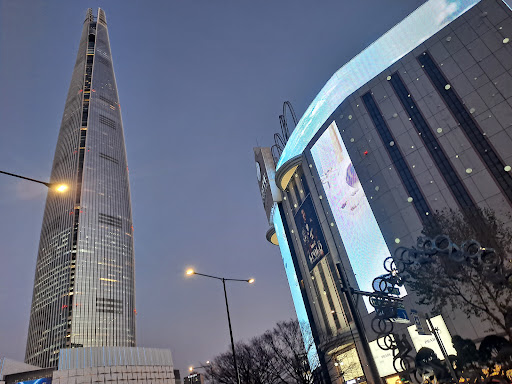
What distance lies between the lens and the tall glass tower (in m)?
134

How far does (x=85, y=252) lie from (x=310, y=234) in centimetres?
11683

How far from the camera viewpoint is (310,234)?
218 ft

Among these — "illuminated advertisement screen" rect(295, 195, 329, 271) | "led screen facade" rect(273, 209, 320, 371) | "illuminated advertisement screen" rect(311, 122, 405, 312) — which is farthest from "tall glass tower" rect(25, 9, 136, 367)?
"illuminated advertisement screen" rect(311, 122, 405, 312)

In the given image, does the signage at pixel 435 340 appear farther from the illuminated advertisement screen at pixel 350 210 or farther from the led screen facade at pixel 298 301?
the led screen facade at pixel 298 301

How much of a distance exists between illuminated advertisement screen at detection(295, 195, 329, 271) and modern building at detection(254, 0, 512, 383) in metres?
0.22

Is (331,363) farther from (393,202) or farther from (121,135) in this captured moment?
(121,135)

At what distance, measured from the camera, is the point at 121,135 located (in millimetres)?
193625

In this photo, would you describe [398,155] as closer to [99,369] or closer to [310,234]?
[310,234]

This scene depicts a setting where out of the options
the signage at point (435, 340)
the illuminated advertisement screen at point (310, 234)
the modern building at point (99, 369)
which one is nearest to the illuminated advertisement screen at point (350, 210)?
the signage at point (435, 340)

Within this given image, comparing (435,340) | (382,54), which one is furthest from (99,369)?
(382,54)

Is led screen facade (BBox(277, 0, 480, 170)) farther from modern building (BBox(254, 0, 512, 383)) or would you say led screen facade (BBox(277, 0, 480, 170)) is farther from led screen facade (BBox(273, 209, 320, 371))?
led screen facade (BBox(273, 209, 320, 371))

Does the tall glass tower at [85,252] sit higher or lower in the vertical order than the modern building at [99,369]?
higher

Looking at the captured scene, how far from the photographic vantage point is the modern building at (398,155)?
43688 millimetres

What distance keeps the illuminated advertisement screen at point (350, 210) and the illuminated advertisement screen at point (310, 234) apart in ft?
18.5
